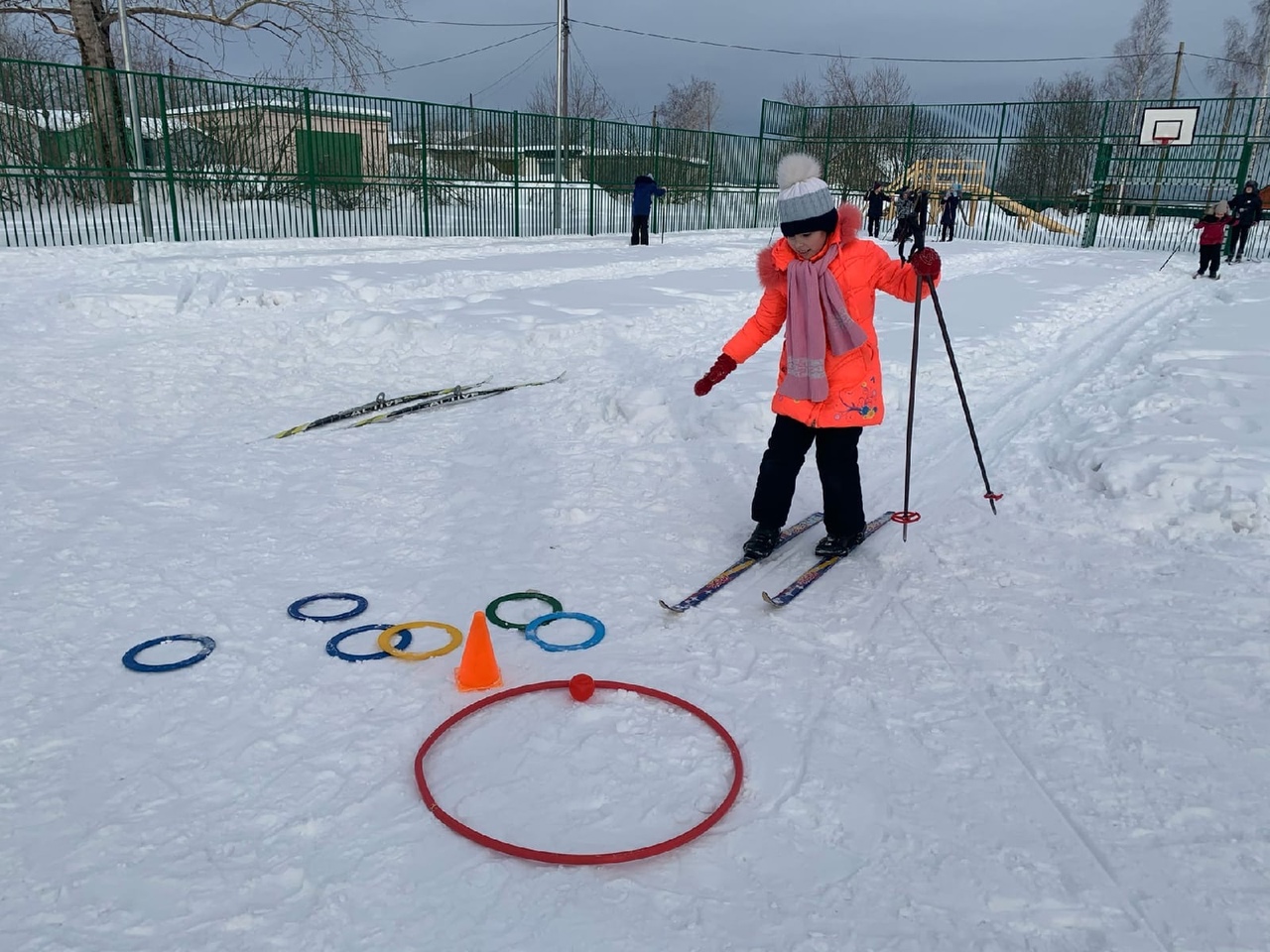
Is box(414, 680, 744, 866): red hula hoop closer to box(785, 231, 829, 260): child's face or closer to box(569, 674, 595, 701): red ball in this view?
box(569, 674, 595, 701): red ball

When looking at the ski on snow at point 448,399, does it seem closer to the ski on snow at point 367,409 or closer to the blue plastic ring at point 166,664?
the ski on snow at point 367,409

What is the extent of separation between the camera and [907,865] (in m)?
2.16

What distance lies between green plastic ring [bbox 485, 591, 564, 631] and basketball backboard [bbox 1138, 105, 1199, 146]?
76.6 feet

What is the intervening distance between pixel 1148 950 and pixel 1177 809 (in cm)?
56

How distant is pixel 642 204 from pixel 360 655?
49.9ft

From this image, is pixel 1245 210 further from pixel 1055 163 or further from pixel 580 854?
pixel 580 854

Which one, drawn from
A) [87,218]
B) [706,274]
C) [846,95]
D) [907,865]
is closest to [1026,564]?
[907,865]

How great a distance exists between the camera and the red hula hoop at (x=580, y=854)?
7.00ft

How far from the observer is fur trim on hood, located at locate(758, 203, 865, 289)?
3643mm

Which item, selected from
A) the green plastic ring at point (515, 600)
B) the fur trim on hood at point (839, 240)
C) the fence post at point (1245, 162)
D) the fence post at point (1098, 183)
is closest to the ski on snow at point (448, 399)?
the green plastic ring at point (515, 600)

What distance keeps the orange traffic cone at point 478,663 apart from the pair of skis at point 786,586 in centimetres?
85

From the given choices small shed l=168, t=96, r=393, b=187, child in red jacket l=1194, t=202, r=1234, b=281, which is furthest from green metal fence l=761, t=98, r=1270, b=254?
small shed l=168, t=96, r=393, b=187

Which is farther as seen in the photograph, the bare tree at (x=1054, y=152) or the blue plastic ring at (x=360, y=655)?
Answer: the bare tree at (x=1054, y=152)

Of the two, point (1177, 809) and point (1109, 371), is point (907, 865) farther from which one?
point (1109, 371)
